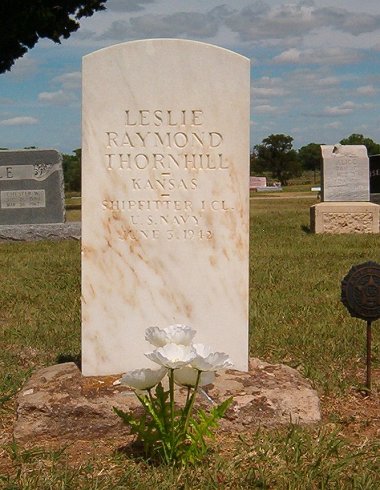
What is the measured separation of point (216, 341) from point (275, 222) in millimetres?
10820

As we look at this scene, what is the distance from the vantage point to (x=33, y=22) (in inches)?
749

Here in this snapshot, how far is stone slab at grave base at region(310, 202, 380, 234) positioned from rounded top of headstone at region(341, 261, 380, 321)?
28.2 ft

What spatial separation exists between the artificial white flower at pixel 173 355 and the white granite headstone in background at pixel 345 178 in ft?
34.6

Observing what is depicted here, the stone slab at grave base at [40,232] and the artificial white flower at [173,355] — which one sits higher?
the artificial white flower at [173,355]

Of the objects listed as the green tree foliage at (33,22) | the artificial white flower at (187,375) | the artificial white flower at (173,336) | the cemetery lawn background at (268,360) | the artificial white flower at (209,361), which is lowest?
the cemetery lawn background at (268,360)

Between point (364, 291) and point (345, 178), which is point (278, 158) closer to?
point (345, 178)

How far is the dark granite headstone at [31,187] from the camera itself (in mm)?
12422

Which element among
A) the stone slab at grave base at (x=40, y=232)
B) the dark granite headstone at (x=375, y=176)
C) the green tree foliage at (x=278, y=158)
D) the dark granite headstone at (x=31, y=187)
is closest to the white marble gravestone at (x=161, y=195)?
the stone slab at grave base at (x=40, y=232)

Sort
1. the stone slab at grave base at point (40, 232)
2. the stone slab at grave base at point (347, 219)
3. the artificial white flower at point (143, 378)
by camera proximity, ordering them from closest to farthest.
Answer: the artificial white flower at point (143, 378)
the stone slab at grave base at point (40, 232)
the stone slab at grave base at point (347, 219)

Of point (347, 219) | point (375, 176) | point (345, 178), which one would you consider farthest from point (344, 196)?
point (375, 176)

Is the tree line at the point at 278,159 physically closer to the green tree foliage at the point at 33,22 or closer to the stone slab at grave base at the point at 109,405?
the green tree foliage at the point at 33,22

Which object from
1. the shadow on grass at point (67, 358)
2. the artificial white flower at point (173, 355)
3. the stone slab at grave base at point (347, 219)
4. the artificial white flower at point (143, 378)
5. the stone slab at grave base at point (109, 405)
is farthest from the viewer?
the stone slab at grave base at point (347, 219)

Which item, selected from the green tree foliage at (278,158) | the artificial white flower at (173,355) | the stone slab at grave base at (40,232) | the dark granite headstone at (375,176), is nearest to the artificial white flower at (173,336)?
the artificial white flower at (173,355)

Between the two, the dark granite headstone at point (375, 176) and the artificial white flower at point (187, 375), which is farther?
the dark granite headstone at point (375, 176)
